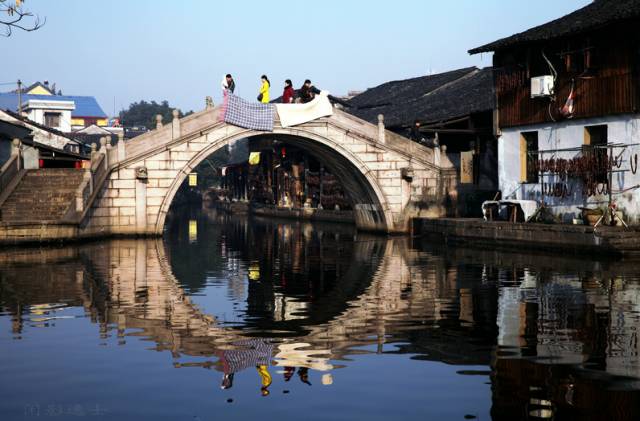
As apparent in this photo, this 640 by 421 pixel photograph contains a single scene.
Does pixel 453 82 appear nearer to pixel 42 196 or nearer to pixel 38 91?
pixel 42 196

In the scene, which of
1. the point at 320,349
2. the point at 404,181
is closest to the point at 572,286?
the point at 320,349

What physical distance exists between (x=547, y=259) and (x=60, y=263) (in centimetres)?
1168

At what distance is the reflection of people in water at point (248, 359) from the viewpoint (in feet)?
29.7

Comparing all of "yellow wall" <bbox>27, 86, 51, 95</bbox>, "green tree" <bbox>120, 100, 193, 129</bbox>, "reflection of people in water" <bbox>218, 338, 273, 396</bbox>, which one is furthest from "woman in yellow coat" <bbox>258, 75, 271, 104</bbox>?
"green tree" <bbox>120, 100, 193, 129</bbox>

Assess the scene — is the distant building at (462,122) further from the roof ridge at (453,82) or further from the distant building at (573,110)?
the distant building at (573,110)

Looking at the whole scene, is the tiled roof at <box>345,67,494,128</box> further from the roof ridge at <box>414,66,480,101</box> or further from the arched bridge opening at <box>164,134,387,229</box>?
the arched bridge opening at <box>164,134,387,229</box>

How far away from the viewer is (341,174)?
119 ft

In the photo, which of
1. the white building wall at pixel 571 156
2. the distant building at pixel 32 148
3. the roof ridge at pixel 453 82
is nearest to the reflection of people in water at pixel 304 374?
the white building wall at pixel 571 156

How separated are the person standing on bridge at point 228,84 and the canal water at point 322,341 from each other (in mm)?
10738

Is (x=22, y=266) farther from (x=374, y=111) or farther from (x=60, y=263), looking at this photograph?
(x=374, y=111)

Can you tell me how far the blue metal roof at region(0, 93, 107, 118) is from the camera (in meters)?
84.1

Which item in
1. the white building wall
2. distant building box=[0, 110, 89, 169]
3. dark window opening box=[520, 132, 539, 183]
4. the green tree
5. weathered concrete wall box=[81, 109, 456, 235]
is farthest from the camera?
the green tree

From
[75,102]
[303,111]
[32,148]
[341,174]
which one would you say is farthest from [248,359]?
[75,102]

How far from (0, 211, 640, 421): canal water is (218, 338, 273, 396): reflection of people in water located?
0.03 m
